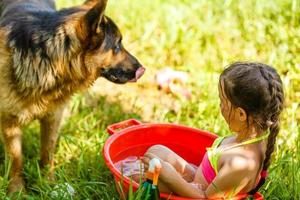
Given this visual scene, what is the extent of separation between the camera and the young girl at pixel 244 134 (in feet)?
8.93

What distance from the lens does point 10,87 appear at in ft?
10.8

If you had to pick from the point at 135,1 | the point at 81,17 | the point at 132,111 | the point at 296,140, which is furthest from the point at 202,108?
the point at 135,1

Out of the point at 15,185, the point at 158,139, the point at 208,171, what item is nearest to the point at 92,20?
the point at 158,139

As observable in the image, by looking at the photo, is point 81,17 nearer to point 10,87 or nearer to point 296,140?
point 10,87

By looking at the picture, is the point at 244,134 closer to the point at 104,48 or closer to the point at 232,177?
the point at 232,177

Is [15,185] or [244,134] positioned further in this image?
[15,185]

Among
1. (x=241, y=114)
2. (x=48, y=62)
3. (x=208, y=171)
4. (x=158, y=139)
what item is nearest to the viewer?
(x=241, y=114)

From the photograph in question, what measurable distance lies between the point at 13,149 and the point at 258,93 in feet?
5.61

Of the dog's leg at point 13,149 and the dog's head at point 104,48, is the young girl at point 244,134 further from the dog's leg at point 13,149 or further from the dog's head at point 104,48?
the dog's leg at point 13,149

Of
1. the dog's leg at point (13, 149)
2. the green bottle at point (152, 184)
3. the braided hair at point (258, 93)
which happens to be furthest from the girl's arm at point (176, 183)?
the dog's leg at point (13, 149)

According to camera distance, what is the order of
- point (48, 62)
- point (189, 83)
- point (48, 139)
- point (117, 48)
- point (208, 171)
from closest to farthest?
point (208, 171) → point (48, 62) → point (117, 48) → point (48, 139) → point (189, 83)

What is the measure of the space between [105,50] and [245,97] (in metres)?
1.00

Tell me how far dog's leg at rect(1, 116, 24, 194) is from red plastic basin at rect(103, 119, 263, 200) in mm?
617

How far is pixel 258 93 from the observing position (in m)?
2.70
